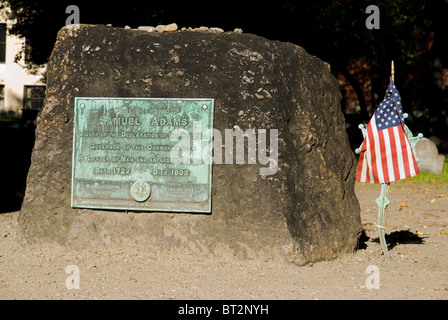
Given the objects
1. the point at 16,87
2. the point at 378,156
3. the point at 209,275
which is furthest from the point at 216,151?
the point at 16,87

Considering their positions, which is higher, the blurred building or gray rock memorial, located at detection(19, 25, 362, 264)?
the blurred building

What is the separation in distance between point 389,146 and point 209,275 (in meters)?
2.19

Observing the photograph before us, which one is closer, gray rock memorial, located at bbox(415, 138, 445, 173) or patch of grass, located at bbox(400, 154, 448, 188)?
patch of grass, located at bbox(400, 154, 448, 188)

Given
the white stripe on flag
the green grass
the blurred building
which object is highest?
the blurred building

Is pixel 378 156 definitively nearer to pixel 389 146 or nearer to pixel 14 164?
pixel 389 146

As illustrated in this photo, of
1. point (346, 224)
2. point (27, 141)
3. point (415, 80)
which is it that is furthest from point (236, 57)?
point (415, 80)

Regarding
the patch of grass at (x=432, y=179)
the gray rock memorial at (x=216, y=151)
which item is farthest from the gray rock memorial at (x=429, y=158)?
the gray rock memorial at (x=216, y=151)

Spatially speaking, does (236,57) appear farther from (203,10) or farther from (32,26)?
(32,26)

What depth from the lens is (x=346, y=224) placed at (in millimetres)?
6090

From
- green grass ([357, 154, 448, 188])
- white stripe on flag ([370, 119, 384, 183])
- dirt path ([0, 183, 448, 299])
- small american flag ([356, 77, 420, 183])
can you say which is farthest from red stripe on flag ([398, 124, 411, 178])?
green grass ([357, 154, 448, 188])

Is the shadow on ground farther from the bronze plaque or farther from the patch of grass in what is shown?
the patch of grass

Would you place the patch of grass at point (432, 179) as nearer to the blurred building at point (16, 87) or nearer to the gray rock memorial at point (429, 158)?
the gray rock memorial at point (429, 158)

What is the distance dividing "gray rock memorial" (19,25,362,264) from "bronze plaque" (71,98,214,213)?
15 millimetres

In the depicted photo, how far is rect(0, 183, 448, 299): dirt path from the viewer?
4949 mm
